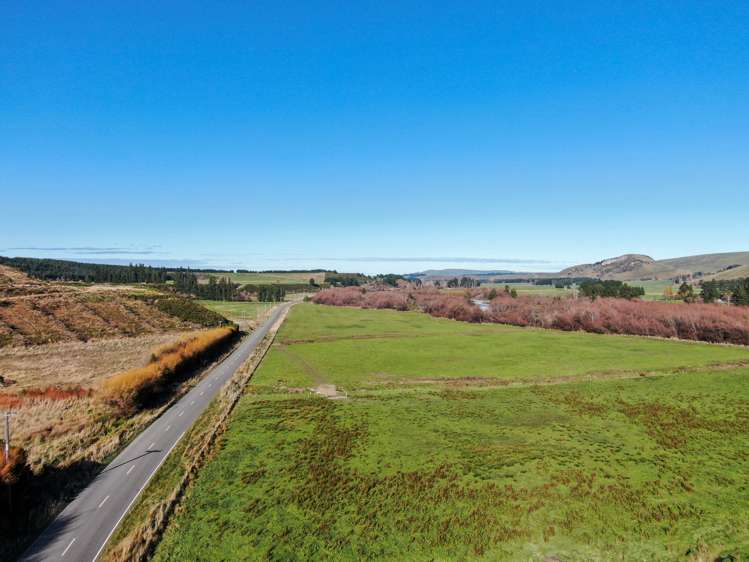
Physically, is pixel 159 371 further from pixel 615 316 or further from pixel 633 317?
pixel 633 317

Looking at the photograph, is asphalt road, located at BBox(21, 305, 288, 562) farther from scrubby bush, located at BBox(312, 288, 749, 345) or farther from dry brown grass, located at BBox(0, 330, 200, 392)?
scrubby bush, located at BBox(312, 288, 749, 345)

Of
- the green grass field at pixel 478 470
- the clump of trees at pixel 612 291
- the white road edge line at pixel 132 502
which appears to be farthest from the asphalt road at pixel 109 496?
the clump of trees at pixel 612 291

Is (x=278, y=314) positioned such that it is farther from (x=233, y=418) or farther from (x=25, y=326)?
(x=233, y=418)

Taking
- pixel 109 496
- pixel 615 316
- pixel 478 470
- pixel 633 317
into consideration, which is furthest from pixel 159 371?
pixel 633 317

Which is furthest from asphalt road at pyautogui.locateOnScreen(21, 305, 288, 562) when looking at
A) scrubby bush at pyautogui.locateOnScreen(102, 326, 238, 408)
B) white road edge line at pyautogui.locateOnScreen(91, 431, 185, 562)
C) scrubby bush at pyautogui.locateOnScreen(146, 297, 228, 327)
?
scrubby bush at pyautogui.locateOnScreen(146, 297, 228, 327)

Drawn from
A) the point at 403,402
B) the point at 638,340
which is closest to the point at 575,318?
the point at 638,340
